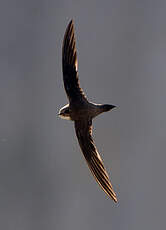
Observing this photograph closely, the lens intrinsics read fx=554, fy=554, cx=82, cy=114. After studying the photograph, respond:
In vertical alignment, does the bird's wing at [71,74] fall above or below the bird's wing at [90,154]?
above

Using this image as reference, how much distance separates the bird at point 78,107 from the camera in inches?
61.7

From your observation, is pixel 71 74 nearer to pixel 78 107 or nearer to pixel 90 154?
pixel 78 107

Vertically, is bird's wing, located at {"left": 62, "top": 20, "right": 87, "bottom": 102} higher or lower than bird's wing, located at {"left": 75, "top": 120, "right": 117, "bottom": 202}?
higher

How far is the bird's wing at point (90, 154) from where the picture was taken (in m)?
1.60

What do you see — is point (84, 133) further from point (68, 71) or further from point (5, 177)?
point (5, 177)

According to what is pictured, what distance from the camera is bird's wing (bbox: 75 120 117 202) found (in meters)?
1.60

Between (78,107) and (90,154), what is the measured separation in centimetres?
15

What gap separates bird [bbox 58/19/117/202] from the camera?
1567 mm

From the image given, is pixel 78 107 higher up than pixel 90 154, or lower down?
higher up

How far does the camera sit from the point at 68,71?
1591mm

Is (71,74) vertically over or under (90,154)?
over

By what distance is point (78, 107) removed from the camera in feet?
5.18

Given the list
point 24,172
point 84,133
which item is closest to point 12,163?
point 24,172

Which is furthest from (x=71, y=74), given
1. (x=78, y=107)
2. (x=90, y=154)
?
(x=90, y=154)
